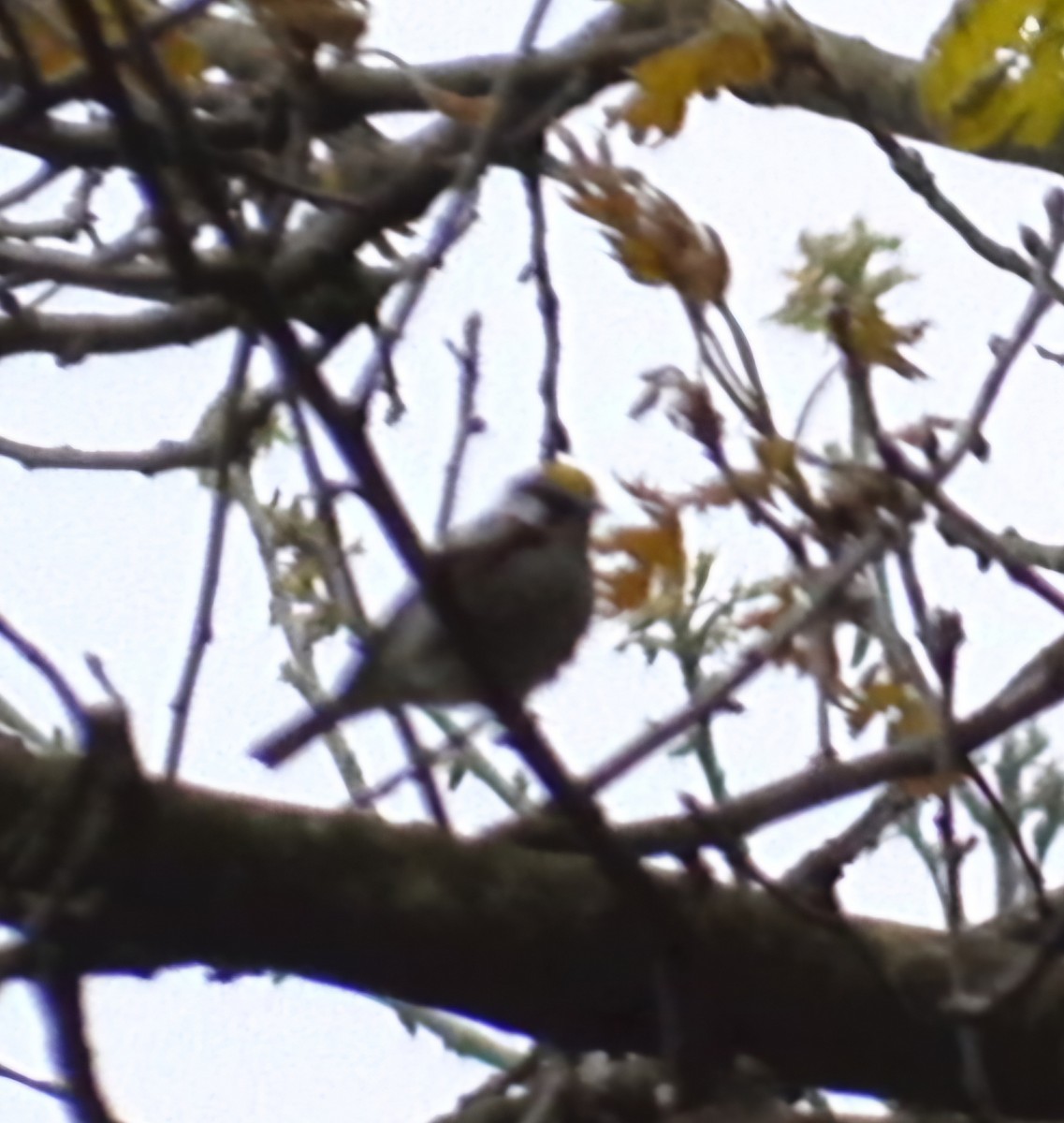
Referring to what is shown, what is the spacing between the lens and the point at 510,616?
343 cm

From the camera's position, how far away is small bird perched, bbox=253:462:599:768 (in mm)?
3234

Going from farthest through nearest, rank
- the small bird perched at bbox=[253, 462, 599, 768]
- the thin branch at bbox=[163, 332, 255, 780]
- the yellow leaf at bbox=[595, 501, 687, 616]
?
the small bird perched at bbox=[253, 462, 599, 768]
the yellow leaf at bbox=[595, 501, 687, 616]
the thin branch at bbox=[163, 332, 255, 780]

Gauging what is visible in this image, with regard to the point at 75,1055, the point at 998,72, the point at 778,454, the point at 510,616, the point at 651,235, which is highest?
the point at 510,616

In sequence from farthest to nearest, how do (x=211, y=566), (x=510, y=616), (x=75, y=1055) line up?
(x=510, y=616), (x=211, y=566), (x=75, y=1055)

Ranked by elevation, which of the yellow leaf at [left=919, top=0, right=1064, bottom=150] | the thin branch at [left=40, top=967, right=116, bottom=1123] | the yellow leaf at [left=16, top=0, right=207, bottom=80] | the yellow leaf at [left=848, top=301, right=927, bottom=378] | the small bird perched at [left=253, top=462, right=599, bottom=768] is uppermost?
the small bird perched at [left=253, top=462, right=599, bottom=768]

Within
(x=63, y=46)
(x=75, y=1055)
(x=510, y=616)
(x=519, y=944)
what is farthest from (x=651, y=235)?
(x=510, y=616)

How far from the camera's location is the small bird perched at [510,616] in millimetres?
3234

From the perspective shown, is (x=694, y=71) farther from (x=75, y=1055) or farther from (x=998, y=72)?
(x=75, y=1055)

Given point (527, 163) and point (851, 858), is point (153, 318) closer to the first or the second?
point (527, 163)

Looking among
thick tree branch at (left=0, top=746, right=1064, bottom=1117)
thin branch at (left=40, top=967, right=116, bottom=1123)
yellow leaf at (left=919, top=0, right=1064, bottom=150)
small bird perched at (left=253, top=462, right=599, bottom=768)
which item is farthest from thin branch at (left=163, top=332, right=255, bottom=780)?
small bird perched at (left=253, top=462, right=599, bottom=768)

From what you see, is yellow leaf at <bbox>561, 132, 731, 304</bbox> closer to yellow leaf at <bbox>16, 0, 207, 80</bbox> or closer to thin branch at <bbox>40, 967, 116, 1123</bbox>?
yellow leaf at <bbox>16, 0, 207, 80</bbox>

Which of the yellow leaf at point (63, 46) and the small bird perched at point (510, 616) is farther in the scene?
the small bird perched at point (510, 616)

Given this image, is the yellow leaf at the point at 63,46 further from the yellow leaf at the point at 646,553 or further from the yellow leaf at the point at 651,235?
the yellow leaf at the point at 646,553

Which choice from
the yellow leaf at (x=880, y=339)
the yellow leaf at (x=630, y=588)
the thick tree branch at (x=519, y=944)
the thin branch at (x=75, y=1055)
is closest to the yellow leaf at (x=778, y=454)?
the yellow leaf at (x=880, y=339)
